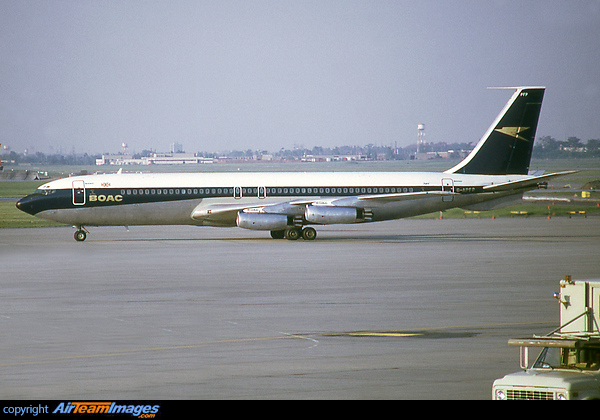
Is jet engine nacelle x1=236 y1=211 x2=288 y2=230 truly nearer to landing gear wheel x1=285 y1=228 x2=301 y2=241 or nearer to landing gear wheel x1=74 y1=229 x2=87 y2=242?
landing gear wheel x1=285 y1=228 x2=301 y2=241

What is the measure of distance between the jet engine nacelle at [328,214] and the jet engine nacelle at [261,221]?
1556mm

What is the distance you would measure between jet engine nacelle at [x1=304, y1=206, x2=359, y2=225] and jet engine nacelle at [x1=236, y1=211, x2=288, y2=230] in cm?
156

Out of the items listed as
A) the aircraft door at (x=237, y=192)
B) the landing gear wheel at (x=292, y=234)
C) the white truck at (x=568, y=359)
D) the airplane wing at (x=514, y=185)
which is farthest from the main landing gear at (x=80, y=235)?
the white truck at (x=568, y=359)

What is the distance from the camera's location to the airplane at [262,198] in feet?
159

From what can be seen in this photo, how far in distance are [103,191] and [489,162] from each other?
23.6m

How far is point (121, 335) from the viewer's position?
1920 centimetres

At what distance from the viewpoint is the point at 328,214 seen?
47781mm

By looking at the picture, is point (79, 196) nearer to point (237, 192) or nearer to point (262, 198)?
point (237, 192)

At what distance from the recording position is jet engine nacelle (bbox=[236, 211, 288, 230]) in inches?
1869
